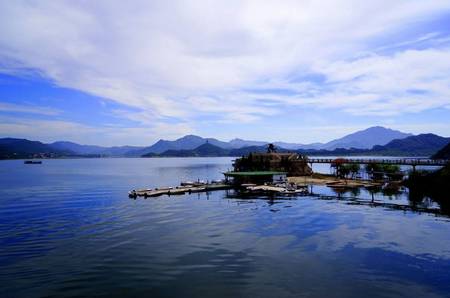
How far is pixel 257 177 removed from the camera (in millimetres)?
119500

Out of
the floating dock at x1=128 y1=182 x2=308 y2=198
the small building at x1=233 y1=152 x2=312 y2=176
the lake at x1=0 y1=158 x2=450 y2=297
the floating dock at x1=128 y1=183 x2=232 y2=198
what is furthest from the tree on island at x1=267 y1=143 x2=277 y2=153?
the lake at x1=0 y1=158 x2=450 y2=297

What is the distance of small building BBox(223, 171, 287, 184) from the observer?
11426 cm

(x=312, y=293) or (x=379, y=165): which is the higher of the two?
(x=379, y=165)

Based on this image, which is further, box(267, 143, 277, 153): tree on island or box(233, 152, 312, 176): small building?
box(267, 143, 277, 153): tree on island

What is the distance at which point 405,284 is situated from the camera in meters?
30.2

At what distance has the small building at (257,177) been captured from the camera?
11426 cm

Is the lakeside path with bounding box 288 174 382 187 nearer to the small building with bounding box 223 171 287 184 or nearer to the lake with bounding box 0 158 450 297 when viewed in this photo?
the small building with bounding box 223 171 287 184

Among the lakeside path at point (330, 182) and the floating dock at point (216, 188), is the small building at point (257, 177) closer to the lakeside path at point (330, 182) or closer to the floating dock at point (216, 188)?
the floating dock at point (216, 188)

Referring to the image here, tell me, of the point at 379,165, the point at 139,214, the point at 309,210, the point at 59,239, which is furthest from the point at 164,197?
the point at 379,165

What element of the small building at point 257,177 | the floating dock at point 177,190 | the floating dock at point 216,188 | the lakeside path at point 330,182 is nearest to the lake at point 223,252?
the floating dock at point 177,190

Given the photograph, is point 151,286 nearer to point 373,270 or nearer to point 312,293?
point 312,293

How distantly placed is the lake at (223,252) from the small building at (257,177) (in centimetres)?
4405

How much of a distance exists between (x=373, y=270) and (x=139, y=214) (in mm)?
40613

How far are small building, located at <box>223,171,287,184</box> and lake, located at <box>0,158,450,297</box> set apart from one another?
4405 cm
